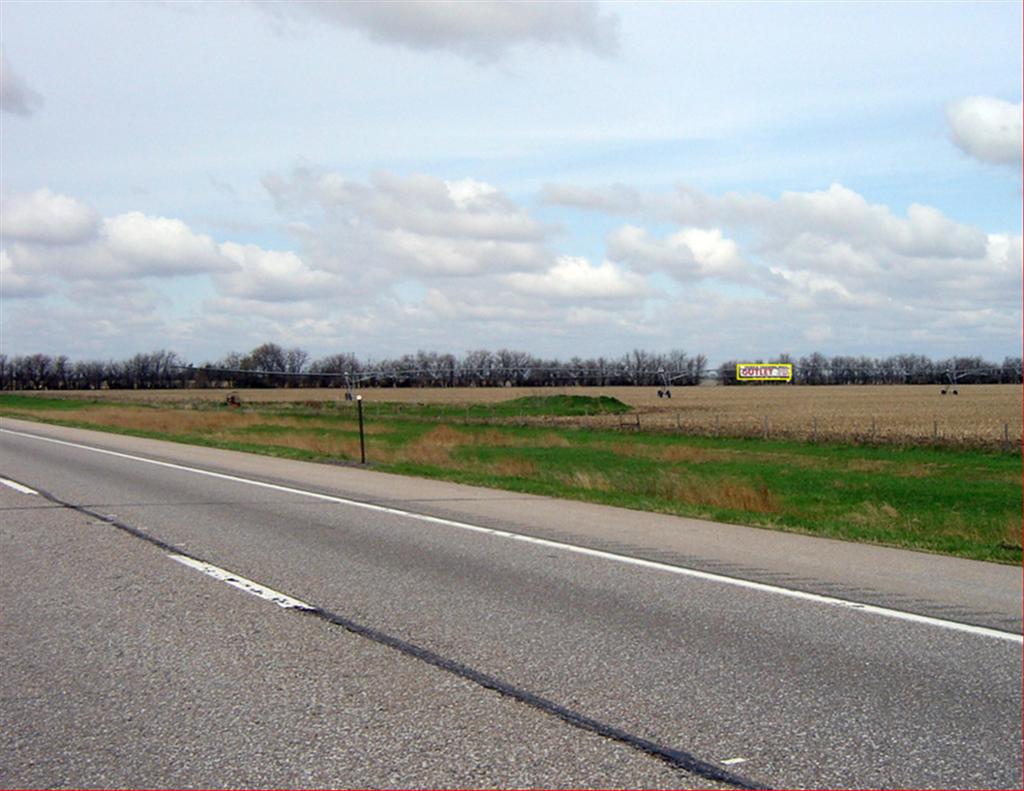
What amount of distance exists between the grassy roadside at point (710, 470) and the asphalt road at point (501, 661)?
412 cm

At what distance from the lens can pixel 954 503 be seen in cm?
2461

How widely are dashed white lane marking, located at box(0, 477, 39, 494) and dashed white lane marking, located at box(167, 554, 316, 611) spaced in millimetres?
8488

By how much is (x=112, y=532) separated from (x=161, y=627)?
5.67 meters

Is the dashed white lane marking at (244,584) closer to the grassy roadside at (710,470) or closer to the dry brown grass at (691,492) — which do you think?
the grassy roadside at (710,470)

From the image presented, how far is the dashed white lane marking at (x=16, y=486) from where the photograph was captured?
719 inches

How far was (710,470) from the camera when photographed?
3272 centimetres

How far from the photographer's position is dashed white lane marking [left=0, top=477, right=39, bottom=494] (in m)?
18.2

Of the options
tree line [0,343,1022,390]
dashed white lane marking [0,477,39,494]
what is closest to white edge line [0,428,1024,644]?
dashed white lane marking [0,477,39,494]

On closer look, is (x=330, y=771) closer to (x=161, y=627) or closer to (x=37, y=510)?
(x=161, y=627)

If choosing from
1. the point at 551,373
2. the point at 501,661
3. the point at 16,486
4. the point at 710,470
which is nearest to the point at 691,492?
the point at 710,470

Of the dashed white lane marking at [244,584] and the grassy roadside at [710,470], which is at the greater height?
the dashed white lane marking at [244,584]

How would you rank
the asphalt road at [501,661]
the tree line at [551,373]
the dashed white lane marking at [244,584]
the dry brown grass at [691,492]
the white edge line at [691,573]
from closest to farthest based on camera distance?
1. the asphalt road at [501,661]
2. the white edge line at [691,573]
3. the dashed white lane marking at [244,584]
4. the dry brown grass at [691,492]
5. the tree line at [551,373]

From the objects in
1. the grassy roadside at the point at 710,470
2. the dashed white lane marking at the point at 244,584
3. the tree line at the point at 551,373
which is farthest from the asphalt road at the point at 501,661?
the tree line at the point at 551,373

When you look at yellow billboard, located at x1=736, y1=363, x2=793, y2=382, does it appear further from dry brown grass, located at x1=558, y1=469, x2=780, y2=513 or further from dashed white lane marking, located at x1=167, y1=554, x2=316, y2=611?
dashed white lane marking, located at x1=167, y1=554, x2=316, y2=611
